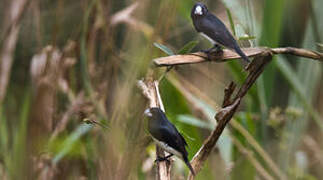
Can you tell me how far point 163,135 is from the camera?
117 centimetres

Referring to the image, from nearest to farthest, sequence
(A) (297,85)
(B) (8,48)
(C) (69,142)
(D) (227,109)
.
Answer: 1. (D) (227,109)
2. (C) (69,142)
3. (A) (297,85)
4. (B) (8,48)

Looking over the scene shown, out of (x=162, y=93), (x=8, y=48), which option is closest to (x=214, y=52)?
(x=162, y=93)

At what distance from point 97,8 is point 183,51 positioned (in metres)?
0.80

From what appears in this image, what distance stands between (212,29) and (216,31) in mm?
11

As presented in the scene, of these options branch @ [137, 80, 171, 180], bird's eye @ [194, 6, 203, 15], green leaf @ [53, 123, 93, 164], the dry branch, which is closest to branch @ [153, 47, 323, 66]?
the dry branch

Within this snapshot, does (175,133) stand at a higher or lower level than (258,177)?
higher

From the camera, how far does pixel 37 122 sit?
4.83 ft

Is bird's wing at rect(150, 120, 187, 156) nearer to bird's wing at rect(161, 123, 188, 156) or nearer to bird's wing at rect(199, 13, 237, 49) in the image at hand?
bird's wing at rect(161, 123, 188, 156)

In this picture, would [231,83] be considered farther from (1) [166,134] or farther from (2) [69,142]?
(2) [69,142]

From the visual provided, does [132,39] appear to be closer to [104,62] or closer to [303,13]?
[104,62]

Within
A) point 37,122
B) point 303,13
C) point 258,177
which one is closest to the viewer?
point 37,122

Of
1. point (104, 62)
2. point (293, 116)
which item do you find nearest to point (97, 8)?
point (104, 62)

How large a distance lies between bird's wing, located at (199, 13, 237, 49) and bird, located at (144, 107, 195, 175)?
0.71 feet

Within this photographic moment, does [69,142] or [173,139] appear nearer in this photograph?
[173,139]
